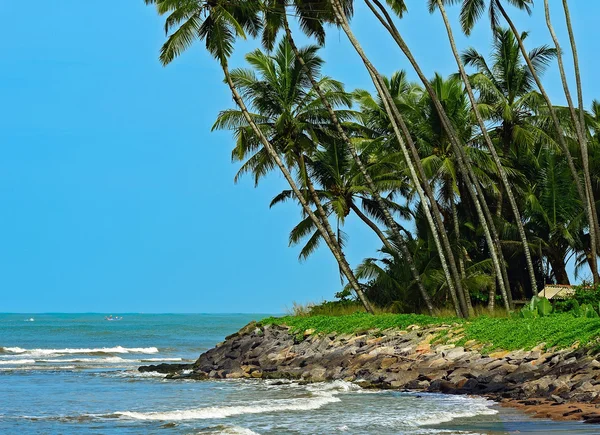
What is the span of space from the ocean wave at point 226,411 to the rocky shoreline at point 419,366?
266cm

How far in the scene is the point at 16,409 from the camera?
1697 centimetres

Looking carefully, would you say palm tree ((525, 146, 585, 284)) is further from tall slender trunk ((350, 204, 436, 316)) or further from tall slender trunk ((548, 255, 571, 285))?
tall slender trunk ((350, 204, 436, 316))

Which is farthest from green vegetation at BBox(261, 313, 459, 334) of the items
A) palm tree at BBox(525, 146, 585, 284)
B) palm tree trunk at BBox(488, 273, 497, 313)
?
palm tree at BBox(525, 146, 585, 284)

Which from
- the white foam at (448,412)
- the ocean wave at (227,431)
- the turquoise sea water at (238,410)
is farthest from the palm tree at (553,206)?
the ocean wave at (227,431)

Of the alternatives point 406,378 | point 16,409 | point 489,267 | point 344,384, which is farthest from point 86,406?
point 489,267

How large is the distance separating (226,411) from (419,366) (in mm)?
4933

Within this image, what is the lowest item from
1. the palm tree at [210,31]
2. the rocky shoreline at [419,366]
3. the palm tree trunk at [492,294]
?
the rocky shoreline at [419,366]

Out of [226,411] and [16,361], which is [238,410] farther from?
[16,361]

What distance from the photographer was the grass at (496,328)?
15.8 meters

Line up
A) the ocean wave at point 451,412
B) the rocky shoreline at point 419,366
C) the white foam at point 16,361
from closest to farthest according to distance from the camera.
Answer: the ocean wave at point 451,412, the rocky shoreline at point 419,366, the white foam at point 16,361

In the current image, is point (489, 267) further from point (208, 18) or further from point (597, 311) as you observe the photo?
point (208, 18)

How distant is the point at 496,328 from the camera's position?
60.8ft

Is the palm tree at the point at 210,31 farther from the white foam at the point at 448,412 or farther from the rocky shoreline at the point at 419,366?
the white foam at the point at 448,412

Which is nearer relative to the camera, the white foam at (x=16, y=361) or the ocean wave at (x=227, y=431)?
the ocean wave at (x=227, y=431)
